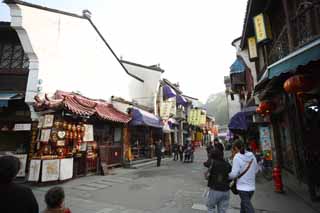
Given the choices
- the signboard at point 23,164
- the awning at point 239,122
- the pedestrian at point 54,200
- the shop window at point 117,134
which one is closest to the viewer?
the pedestrian at point 54,200

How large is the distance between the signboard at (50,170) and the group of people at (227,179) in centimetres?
717

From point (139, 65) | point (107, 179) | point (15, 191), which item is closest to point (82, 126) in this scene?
point (107, 179)

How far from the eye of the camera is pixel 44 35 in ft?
34.4

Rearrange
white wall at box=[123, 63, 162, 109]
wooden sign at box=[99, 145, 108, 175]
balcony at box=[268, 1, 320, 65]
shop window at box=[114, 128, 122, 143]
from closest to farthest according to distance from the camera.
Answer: balcony at box=[268, 1, 320, 65] < wooden sign at box=[99, 145, 108, 175] < shop window at box=[114, 128, 122, 143] < white wall at box=[123, 63, 162, 109]

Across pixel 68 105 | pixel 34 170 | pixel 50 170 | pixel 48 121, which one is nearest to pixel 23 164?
pixel 34 170

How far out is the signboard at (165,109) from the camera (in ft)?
65.2

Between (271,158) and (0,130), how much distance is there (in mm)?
14491

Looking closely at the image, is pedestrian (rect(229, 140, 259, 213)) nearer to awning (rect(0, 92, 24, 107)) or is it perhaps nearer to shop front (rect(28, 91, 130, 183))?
shop front (rect(28, 91, 130, 183))

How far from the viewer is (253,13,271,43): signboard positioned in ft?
27.7

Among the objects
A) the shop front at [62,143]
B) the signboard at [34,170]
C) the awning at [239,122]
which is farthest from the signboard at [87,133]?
the awning at [239,122]

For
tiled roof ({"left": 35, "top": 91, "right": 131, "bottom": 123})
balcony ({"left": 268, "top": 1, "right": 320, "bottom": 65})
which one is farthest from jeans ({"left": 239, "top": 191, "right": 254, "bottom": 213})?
tiled roof ({"left": 35, "top": 91, "right": 131, "bottom": 123})

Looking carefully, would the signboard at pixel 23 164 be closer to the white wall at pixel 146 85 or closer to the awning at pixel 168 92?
the white wall at pixel 146 85

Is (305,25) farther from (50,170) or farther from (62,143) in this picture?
(50,170)

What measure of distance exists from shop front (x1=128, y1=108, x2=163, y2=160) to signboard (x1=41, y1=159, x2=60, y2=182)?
22.3 feet
